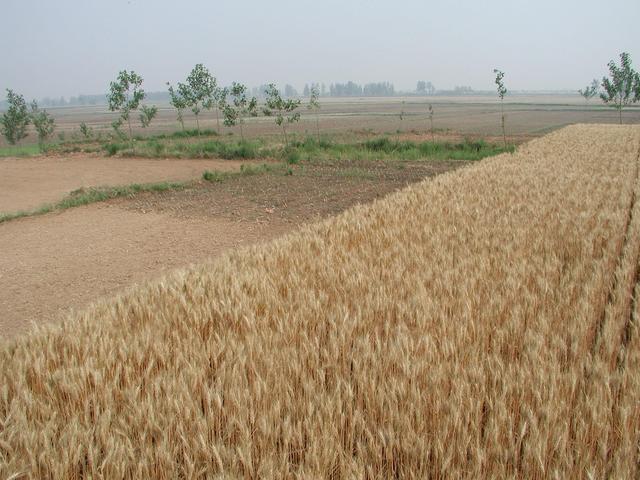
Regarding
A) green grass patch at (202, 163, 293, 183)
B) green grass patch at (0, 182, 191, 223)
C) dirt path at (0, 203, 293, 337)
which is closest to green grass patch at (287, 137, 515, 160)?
green grass patch at (202, 163, 293, 183)

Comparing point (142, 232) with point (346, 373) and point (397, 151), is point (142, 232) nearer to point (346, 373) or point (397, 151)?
point (346, 373)

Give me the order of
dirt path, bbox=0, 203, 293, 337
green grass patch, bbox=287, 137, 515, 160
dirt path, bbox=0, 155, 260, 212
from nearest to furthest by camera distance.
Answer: dirt path, bbox=0, 203, 293, 337 → dirt path, bbox=0, 155, 260, 212 → green grass patch, bbox=287, 137, 515, 160

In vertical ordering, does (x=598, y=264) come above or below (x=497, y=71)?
below

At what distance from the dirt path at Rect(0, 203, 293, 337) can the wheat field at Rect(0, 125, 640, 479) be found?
9.44ft

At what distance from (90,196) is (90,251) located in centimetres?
636

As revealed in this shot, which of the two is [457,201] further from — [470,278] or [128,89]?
[128,89]

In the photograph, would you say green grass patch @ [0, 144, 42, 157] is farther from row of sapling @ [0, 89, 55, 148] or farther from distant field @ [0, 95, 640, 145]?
distant field @ [0, 95, 640, 145]

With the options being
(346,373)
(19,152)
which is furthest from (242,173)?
(19,152)

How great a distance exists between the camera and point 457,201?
23.6ft

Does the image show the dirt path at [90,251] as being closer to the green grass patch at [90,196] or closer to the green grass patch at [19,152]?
the green grass patch at [90,196]

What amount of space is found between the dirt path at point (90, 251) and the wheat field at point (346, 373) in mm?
2876

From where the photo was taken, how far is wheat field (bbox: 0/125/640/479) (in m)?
1.73

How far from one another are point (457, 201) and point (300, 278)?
13.5 feet

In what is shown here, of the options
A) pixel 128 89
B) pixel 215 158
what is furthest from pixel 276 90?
pixel 128 89
